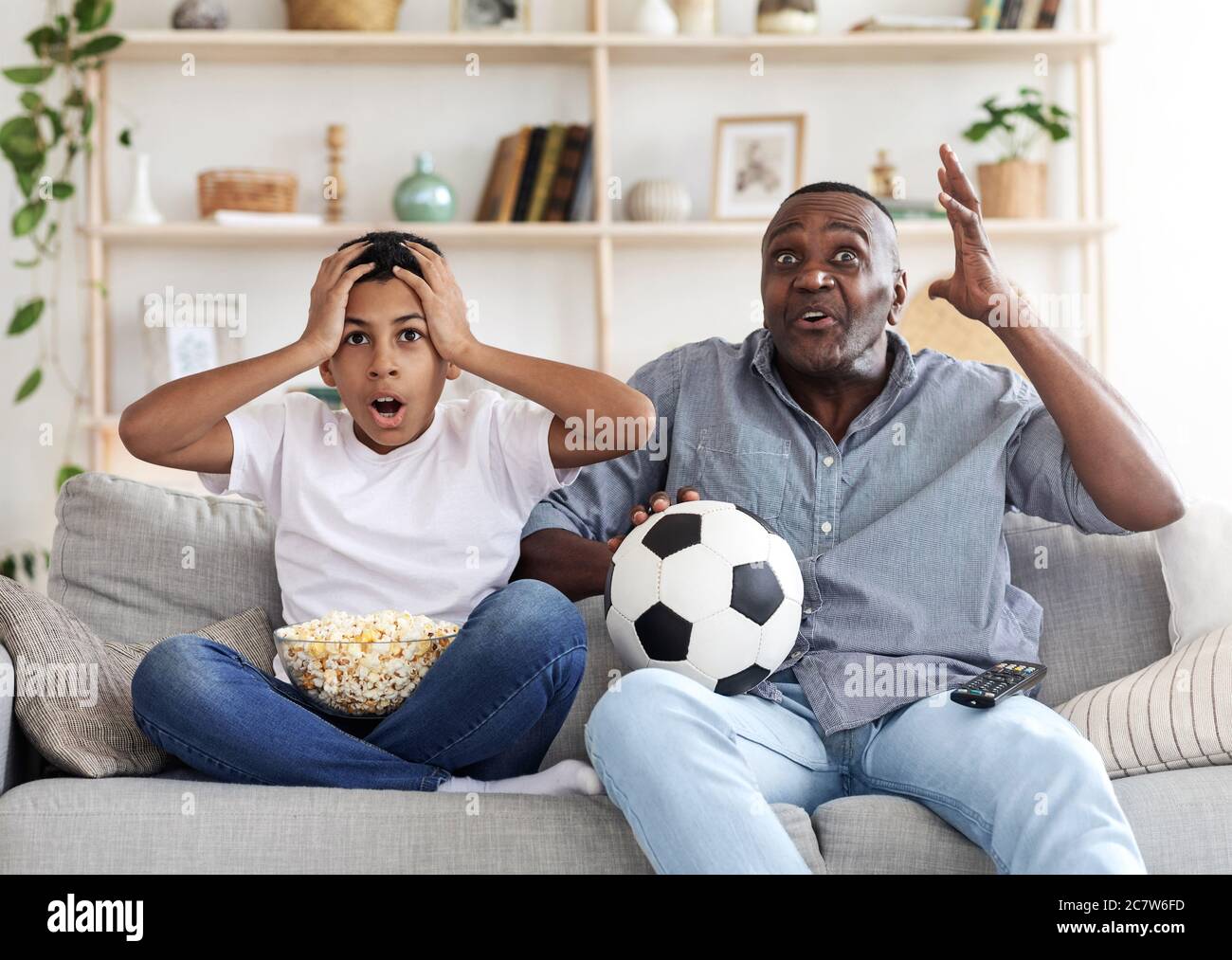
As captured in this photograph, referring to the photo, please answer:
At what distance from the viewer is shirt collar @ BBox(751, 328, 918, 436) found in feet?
5.86

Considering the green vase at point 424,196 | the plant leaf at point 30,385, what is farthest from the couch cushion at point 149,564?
the green vase at point 424,196

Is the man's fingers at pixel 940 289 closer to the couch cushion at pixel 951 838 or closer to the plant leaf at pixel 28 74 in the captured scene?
the couch cushion at pixel 951 838

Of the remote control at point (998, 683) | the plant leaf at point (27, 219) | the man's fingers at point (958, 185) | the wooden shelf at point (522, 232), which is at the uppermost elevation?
the plant leaf at point (27, 219)

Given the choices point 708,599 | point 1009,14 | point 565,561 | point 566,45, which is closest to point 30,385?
point 566,45

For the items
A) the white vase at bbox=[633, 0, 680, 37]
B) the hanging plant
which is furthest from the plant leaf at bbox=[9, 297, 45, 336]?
the white vase at bbox=[633, 0, 680, 37]

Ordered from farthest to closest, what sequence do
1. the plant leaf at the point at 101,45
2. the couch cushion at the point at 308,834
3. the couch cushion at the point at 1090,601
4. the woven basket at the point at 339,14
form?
the woven basket at the point at 339,14 < the plant leaf at the point at 101,45 < the couch cushion at the point at 1090,601 < the couch cushion at the point at 308,834

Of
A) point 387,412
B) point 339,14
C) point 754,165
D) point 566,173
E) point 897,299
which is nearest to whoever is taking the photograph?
point 387,412

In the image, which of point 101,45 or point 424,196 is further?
point 424,196

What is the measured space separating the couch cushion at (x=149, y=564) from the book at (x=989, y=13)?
2.62 meters

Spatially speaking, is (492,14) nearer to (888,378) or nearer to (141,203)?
(141,203)

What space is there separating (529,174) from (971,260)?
2008 mm

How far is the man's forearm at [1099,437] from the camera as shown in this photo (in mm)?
1640

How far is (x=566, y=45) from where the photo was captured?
3475 mm

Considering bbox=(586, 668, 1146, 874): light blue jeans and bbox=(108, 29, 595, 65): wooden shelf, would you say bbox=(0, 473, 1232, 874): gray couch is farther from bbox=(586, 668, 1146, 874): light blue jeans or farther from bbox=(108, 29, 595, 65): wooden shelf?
bbox=(108, 29, 595, 65): wooden shelf
